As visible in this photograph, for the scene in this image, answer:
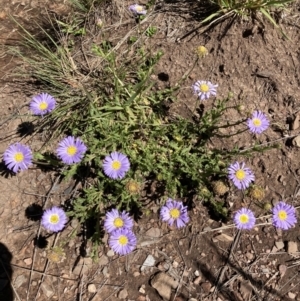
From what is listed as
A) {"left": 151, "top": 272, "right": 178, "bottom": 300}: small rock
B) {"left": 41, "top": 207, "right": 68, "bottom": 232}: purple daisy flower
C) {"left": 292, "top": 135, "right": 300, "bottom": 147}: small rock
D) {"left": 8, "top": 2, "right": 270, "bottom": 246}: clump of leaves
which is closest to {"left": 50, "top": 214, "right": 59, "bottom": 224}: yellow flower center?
{"left": 41, "top": 207, "right": 68, "bottom": 232}: purple daisy flower

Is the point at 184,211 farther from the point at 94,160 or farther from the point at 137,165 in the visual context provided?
the point at 94,160

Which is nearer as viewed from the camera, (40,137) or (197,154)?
(197,154)

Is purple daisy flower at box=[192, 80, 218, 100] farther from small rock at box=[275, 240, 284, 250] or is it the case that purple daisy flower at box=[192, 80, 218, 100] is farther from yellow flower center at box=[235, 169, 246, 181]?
small rock at box=[275, 240, 284, 250]

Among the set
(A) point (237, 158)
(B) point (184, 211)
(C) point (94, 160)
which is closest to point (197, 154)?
(A) point (237, 158)

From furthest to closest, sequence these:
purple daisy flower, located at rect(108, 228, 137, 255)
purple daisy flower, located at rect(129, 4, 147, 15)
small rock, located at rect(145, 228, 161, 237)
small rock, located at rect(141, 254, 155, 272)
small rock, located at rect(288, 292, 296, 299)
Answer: purple daisy flower, located at rect(129, 4, 147, 15) < small rock, located at rect(145, 228, 161, 237) < small rock, located at rect(141, 254, 155, 272) < small rock, located at rect(288, 292, 296, 299) < purple daisy flower, located at rect(108, 228, 137, 255)

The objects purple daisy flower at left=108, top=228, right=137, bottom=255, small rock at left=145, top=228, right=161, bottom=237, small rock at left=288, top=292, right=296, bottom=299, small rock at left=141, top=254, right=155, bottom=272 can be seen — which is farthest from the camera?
small rock at left=145, top=228, right=161, bottom=237

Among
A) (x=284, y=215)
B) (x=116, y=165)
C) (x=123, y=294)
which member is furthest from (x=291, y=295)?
(x=116, y=165)

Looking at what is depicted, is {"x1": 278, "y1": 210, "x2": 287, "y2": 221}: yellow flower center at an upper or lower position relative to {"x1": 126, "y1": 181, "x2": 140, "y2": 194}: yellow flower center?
upper
